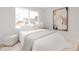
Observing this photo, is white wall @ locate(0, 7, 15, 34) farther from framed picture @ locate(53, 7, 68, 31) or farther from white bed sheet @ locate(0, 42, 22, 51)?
framed picture @ locate(53, 7, 68, 31)

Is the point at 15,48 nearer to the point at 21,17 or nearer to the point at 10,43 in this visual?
the point at 10,43

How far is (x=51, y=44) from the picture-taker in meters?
1.00

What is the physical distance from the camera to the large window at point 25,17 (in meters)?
0.99

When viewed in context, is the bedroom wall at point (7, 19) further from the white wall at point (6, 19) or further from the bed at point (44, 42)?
the bed at point (44, 42)

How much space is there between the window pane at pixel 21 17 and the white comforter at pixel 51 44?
0.21 metres

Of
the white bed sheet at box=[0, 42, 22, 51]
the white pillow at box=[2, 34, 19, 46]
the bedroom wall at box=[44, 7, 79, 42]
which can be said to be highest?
the bedroom wall at box=[44, 7, 79, 42]

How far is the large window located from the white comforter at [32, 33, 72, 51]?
0.18m

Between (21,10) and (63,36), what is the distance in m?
0.46

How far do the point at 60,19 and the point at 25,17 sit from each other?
330mm

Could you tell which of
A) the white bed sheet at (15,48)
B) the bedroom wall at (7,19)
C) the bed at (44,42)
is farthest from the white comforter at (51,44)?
the bedroom wall at (7,19)

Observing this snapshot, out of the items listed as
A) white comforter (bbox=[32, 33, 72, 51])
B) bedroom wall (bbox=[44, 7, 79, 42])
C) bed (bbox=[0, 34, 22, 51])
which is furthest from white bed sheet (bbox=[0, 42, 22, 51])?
bedroom wall (bbox=[44, 7, 79, 42])

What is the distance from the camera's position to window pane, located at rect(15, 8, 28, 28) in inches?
39.0

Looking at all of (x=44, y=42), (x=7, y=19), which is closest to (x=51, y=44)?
(x=44, y=42)
